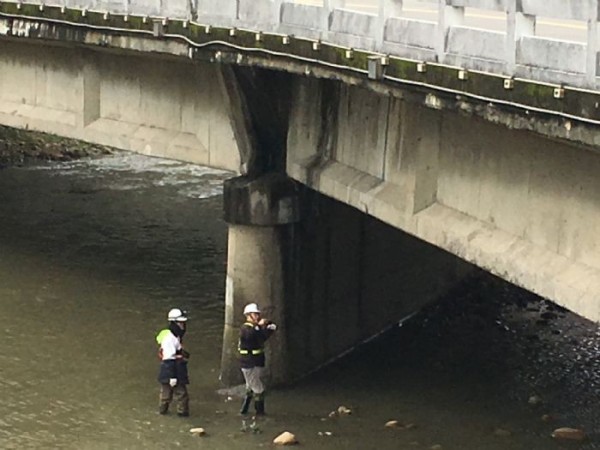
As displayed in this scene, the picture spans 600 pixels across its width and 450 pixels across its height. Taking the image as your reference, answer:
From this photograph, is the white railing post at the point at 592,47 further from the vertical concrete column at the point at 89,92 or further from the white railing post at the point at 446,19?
→ the vertical concrete column at the point at 89,92

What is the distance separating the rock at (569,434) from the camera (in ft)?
49.2

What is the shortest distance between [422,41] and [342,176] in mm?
3766

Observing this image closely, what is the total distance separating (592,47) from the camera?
992 centimetres

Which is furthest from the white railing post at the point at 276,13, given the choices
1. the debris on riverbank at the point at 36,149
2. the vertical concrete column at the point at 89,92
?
the debris on riverbank at the point at 36,149

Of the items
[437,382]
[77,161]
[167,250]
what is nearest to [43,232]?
[167,250]

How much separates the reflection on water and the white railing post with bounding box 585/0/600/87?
603 centimetres

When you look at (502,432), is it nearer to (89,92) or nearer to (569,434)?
(569,434)

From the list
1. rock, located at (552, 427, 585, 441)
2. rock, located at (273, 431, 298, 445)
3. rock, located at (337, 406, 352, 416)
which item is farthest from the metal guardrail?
rock, located at (552, 427, 585, 441)

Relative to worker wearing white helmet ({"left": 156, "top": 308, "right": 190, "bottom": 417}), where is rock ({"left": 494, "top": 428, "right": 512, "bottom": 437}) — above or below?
below

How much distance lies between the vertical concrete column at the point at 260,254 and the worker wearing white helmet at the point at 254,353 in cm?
110

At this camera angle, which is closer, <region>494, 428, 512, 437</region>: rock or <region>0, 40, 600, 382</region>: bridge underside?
<region>0, 40, 600, 382</region>: bridge underside

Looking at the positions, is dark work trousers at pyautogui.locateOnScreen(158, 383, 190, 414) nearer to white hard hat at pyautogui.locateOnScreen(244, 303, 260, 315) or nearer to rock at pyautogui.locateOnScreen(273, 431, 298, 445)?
white hard hat at pyautogui.locateOnScreen(244, 303, 260, 315)

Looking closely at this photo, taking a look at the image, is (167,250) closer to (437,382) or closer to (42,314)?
(42,314)

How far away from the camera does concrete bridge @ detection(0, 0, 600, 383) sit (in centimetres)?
1112
